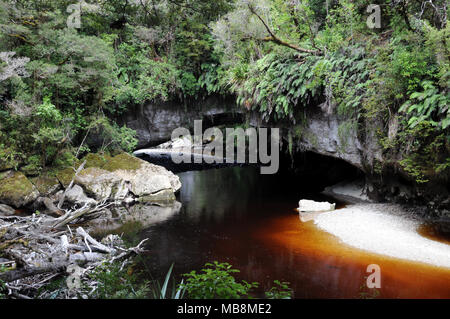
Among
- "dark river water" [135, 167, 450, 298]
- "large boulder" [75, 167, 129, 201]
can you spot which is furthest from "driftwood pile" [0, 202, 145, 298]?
"large boulder" [75, 167, 129, 201]

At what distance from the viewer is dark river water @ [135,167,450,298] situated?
645cm

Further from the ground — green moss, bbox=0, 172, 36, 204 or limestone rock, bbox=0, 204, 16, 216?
green moss, bbox=0, 172, 36, 204

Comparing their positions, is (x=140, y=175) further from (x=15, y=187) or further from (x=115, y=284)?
(x=115, y=284)

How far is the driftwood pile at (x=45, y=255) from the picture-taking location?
18.3 feet

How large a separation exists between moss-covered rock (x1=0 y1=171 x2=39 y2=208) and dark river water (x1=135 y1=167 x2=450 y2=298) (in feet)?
18.4

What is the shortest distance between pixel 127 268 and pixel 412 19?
10708 mm

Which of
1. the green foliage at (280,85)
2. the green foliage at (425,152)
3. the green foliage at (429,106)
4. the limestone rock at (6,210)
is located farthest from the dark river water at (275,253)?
the limestone rock at (6,210)

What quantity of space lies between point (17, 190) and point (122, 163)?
442cm

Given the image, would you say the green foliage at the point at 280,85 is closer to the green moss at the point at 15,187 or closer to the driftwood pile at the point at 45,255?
the driftwood pile at the point at 45,255

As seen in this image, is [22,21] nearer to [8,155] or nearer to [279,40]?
[8,155]

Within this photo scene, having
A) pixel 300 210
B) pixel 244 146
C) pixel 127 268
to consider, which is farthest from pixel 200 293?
pixel 244 146

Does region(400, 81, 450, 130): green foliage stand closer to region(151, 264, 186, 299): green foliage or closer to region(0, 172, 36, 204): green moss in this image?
region(151, 264, 186, 299): green foliage

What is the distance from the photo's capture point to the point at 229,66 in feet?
54.3

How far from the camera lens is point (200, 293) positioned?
12.6 feet
